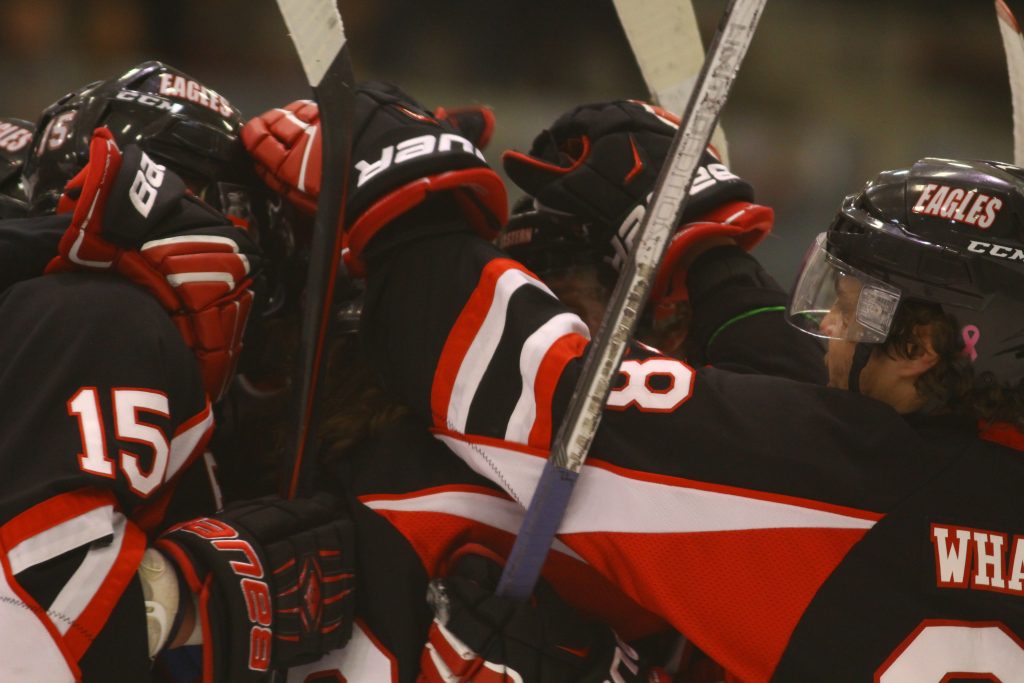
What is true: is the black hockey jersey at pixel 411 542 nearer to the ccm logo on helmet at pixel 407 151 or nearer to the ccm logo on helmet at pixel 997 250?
the ccm logo on helmet at pixel 407 151

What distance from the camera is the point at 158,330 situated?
97 centimetres

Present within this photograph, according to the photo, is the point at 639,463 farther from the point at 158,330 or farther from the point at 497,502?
the point at 158,330

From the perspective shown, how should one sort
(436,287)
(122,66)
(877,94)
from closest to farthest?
(436,287), (122,66), (877,94)

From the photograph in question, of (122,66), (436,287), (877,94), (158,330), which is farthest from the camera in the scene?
(877,94)

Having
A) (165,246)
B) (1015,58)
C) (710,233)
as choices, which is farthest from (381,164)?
(1015,58)

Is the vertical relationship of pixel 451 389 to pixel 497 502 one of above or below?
above

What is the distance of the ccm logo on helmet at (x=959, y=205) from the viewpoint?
3.22 feet

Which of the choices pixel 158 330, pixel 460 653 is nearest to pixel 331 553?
pixel 460 653

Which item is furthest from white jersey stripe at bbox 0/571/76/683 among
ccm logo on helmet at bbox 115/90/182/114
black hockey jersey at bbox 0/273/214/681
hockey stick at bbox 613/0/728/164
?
hockey stick at bbox 613/0/728/164

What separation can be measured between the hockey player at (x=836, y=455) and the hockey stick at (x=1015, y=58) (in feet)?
1.46

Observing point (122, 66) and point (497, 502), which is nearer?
point (497, 502)

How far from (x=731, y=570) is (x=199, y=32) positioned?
9.01 ft

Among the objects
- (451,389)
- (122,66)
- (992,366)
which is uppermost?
(992,366)

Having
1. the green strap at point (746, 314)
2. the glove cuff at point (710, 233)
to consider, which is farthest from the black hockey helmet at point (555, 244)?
the green strap at point (746, 314)
